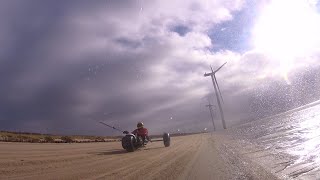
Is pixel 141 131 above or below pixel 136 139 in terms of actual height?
above

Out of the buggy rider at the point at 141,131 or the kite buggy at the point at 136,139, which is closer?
the kite buggy at the point at 136,139

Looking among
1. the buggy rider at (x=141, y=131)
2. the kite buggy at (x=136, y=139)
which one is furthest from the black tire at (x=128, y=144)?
the buggy rider at (x=141, y=131)

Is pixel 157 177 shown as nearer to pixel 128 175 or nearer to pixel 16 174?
pixel 128 175

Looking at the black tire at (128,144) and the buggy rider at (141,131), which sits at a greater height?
the buggy rider at (141,131)

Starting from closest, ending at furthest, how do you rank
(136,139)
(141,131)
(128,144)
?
(128,144)
(136,139)
(141,131)

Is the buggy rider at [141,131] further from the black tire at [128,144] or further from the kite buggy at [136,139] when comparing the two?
the black tire at [128,144]

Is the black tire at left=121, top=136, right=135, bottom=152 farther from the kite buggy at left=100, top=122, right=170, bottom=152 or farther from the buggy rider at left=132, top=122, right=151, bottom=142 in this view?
the buggy rider at left=132, top=122, right=151, bottom=142

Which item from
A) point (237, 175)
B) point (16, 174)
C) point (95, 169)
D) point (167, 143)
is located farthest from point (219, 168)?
point (167, 143)

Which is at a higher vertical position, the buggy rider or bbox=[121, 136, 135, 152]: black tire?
the buggy rider

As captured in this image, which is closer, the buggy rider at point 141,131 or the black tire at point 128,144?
the black tire at point 128,144

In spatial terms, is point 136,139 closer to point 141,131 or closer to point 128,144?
point 128,144

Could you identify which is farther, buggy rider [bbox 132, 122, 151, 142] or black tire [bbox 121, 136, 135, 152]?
buggy rider [bbox 132, 122, 151, 142]

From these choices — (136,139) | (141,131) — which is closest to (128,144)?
(136,139)


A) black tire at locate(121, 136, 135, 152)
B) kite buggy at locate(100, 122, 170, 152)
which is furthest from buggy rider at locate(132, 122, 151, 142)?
black tire at locate(121, 136, 135, 152)
